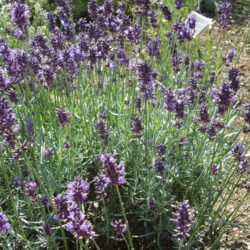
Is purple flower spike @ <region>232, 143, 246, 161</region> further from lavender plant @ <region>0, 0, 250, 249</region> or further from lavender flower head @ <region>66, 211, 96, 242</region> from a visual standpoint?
lavender flower head @ <region>66, 211, 96, 242</region>

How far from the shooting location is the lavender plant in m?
2.88

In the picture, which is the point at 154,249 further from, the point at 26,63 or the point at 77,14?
the point at 77,14

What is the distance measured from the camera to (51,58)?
12.3 ft

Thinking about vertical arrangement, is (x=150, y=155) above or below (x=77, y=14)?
above

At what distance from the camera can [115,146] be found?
3.51 metres

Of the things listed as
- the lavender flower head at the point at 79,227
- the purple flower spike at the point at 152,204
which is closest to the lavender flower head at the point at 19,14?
the purple flower spike at the point at 152,204

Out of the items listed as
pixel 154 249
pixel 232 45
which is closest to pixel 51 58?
pixel 154 249

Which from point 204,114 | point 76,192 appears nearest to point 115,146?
point 204,114

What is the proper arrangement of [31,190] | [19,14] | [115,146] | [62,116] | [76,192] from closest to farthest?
[76,192]
[31,190]
[62,116]
[19,14]
[115,146]

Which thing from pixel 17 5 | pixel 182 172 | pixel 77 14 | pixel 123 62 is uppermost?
pixel 17 5

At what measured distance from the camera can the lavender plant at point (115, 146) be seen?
2.88m

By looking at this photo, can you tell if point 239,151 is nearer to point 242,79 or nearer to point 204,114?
point 204,114

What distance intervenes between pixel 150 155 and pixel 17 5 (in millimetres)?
1368

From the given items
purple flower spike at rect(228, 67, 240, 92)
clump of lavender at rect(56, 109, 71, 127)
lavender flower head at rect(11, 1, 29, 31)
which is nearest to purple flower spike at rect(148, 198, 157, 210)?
clump of lavender at rect(56, 109, 71, 127)
